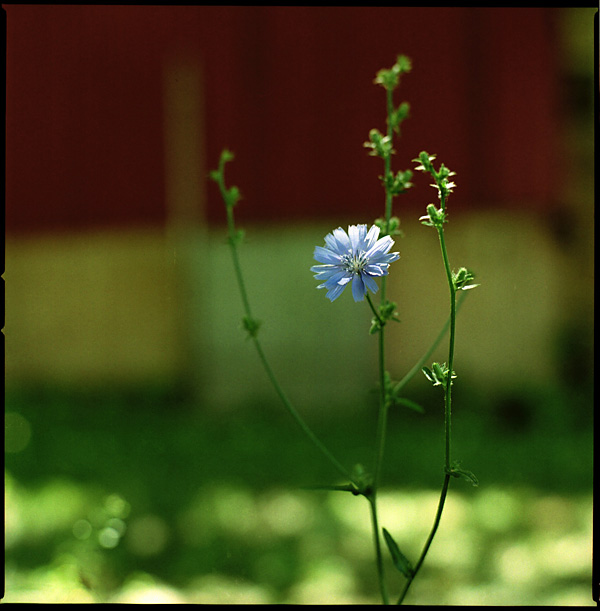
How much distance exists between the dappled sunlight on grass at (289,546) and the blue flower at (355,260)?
2.86ft

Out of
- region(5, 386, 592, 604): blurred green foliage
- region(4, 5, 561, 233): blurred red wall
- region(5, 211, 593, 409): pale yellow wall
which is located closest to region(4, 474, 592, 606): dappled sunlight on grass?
region(5, 386, 592, 604): blurred green foliage

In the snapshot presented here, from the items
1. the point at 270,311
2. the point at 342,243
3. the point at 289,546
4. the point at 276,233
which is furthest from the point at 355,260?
the point at 276,233

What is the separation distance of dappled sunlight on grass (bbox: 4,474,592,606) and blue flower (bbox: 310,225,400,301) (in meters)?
0.87

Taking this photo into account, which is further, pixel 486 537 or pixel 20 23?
pixel 20 23

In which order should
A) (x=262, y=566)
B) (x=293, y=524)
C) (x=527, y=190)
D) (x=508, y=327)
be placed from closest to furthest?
(x=262, y=566) < (x=293, y=524) < (x=508, y=327) < (x=527, y=190)

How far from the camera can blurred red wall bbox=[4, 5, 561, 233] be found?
5039 mm

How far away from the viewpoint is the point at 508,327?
4688 mm

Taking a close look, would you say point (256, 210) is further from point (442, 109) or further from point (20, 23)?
point (20, 23)

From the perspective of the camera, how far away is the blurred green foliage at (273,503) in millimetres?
2006

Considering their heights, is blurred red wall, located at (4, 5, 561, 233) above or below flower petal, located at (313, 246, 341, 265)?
above

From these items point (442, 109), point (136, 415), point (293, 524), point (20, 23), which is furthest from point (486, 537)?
point (20, 23)

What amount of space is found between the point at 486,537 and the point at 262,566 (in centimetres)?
75

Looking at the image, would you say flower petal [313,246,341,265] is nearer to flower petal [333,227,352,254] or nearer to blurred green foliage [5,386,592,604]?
flower petal [333,227,352,254]

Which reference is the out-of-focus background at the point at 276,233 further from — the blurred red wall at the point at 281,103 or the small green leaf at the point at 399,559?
the small green leaf at the point at 399,559
